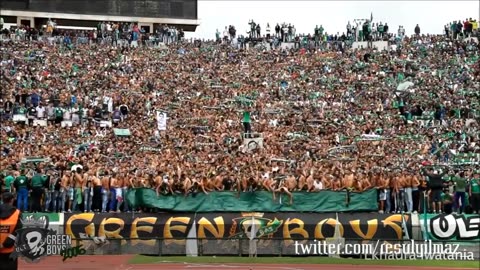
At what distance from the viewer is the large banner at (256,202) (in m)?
28.3

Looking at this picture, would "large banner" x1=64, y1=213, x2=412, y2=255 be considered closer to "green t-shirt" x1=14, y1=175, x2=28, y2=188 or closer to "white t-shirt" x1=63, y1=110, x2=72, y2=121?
"green t-shirt" x1=14, y1=175, x2=28, y2=188

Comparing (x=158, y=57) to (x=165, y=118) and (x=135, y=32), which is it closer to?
(x=135, y=32)

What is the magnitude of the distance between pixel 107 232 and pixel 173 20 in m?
40.1

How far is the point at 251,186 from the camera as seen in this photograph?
96.1 feet

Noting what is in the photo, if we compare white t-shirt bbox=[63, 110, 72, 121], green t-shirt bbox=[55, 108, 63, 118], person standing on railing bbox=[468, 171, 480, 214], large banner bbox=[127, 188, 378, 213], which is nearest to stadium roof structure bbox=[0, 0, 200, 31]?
white t-shirt bbox=[63, 110, 72, 121]

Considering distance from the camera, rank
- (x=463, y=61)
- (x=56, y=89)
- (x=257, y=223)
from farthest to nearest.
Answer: (x=463, y=61)
(x=56, y=89)
(x=257, y=223)

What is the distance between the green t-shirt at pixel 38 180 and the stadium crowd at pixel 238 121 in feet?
0.14

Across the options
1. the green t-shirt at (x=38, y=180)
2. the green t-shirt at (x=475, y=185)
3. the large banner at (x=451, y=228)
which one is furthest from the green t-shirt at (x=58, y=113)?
the large banner at (x=451, y=228)

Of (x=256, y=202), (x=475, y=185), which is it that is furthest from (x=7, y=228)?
(x=475, y=185)

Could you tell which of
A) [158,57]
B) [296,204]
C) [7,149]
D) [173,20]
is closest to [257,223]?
[296,204]

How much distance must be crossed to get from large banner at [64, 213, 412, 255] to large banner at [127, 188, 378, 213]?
503 millimetres

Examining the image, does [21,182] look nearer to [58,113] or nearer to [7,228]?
[58,113]

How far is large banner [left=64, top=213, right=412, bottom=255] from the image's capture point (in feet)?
86.4

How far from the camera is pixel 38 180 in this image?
29828 millimetres
